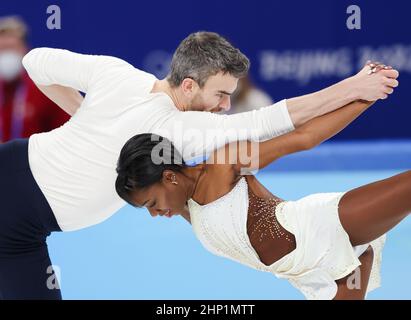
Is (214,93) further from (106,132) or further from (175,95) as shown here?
(106,132)

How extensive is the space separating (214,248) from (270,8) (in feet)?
11.5

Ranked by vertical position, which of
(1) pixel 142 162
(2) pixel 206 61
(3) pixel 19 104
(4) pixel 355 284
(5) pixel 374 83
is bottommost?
(4) pixel 355 284

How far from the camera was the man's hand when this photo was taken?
9.61 ft

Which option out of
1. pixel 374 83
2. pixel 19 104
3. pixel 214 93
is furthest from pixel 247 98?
pixel 374 83

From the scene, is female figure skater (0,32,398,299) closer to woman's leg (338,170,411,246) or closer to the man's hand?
the man's hand

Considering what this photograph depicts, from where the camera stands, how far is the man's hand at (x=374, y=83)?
2.93 meters

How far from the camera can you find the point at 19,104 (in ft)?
19.3

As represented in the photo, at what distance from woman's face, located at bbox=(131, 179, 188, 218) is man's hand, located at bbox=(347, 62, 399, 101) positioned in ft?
2.21

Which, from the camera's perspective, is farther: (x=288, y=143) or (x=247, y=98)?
(x=247, y=98)

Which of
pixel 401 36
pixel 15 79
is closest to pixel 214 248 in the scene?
pixel 15 79

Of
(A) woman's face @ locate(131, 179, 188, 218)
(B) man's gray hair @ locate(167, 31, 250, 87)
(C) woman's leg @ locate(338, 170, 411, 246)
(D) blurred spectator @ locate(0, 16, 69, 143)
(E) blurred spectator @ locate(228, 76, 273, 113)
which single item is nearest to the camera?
(C) woman's leg @ locate(338, 170, 411, 246)

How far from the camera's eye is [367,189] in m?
2.86

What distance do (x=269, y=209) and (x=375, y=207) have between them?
0.36 metres

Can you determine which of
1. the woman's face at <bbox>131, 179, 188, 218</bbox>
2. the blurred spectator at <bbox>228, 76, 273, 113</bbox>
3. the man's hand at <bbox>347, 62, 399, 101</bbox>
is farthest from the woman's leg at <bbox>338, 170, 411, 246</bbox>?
the blurred spectator at <bbox>228, 76, 273, 113</bbox>
